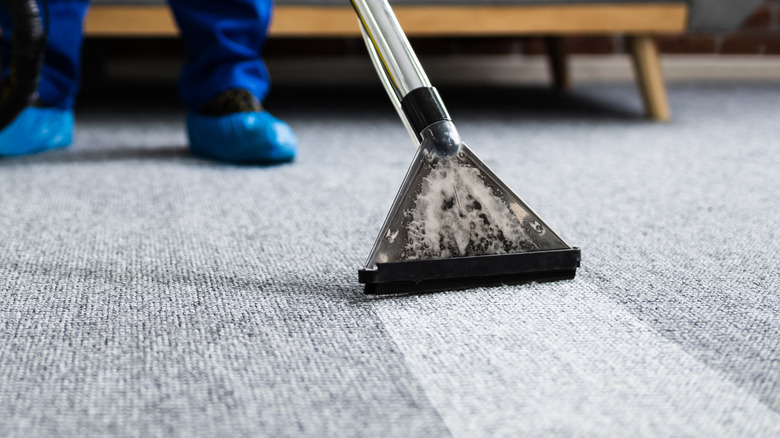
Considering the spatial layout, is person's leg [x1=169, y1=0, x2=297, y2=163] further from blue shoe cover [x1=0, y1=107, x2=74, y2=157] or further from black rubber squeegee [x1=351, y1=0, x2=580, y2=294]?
black rubber squeegee [x1=351, y1=0, x2=580, y2=294]

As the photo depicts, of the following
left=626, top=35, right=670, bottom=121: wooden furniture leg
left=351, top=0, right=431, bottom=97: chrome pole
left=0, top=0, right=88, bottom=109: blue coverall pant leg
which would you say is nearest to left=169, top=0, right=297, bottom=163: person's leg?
left=0, top=0, right=88, bottom=109: blue coverall pant leg

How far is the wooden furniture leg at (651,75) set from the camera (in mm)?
1548

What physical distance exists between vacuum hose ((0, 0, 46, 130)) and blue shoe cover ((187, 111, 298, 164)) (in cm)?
26

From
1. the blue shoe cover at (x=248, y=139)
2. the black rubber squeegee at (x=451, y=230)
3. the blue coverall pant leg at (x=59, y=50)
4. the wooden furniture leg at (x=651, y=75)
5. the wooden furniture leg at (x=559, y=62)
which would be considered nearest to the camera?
the black rubber squeegee at (x=451, y=230)

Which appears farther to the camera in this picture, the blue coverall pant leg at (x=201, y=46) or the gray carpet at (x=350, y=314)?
the blue coverall pant leg at (x=201, y=46)

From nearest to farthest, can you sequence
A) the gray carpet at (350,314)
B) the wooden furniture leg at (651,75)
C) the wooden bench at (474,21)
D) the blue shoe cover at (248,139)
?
1. the gray carpet at (350,314)
2. the blue shoe cover at (248,139)
3. the wooden bench at (474,21)
4. the wooden furniture leg at (651,75)

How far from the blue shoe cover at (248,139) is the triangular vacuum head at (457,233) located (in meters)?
0.53

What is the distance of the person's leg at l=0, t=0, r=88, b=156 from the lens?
1.16 metres

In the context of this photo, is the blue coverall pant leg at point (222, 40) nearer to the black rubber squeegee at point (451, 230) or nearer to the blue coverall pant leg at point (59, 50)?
the blue coverall pant leg at point (59, 50)

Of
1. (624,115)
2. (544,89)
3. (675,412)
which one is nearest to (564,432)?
(675,412)

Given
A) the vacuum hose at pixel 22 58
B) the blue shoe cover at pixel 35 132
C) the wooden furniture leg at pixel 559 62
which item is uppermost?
the vacuum hose at pixel 22 58

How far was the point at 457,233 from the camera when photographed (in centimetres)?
57

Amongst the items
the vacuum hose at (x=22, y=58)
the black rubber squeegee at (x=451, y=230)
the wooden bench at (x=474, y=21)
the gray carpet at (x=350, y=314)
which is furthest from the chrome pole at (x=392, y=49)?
the wooden bench at (x=474, y=21)

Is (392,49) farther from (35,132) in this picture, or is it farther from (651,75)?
(651,75)
